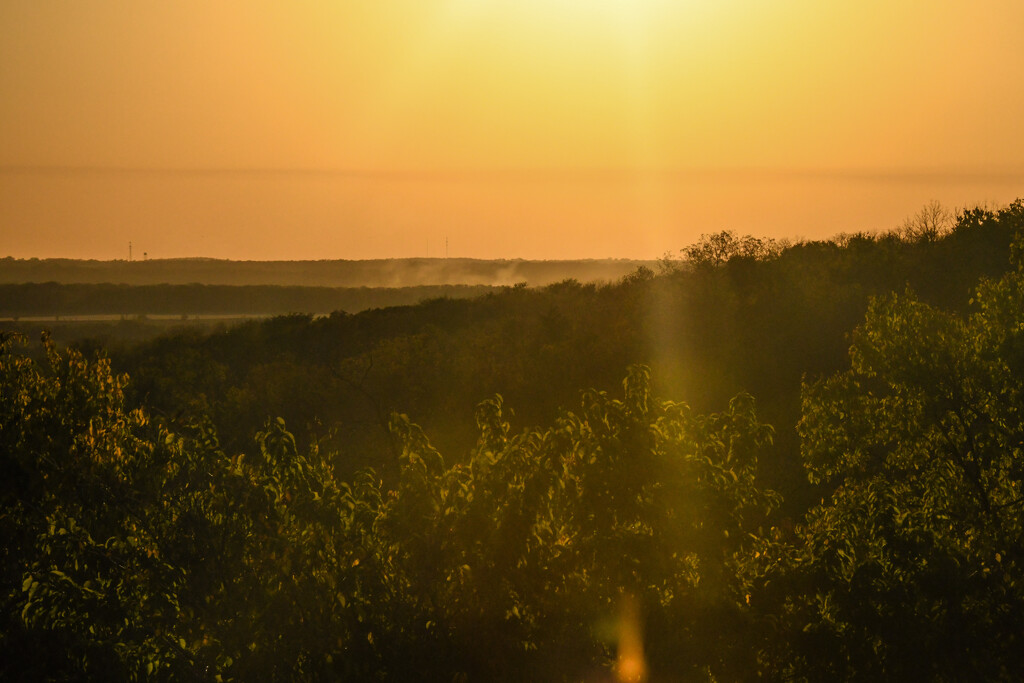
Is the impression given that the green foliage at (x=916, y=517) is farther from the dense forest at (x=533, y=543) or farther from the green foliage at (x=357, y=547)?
the green foliage at (x=357, y=547)

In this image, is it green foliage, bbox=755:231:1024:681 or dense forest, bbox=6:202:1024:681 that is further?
green foliage, bbox=755:231:1024:681

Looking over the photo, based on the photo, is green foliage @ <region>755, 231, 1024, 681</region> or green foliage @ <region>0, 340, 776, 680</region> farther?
green foliage @ <region>755, 231, 1024, 681</region>

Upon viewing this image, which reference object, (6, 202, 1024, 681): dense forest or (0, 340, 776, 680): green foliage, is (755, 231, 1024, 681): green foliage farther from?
(0, 340, 776, 680): green foliage

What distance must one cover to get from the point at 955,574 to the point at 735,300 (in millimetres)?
61337

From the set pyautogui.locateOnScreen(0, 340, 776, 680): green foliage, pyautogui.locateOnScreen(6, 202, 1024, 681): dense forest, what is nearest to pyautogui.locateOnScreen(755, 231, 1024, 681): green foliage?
pyautogui.locateOnScreen(6, 202, 1024, 681): dense forest

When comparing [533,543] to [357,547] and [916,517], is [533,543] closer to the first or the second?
[357,547]

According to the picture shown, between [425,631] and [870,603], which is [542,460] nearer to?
[425,631]

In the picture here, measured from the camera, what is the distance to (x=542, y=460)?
1800cm

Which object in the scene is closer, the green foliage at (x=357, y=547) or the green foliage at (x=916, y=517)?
the green foliage at (x=357, y=547)

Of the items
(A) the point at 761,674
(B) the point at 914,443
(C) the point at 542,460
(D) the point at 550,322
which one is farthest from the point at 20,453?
(D) the point at 550,322

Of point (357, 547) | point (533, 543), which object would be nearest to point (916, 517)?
point (533, 543)

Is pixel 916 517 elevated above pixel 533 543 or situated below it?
below

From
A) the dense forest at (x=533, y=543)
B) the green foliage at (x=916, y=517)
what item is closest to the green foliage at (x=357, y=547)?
the dense forest at (x=533, y=543)

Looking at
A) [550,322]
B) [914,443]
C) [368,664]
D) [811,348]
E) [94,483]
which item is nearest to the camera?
[368,664]
